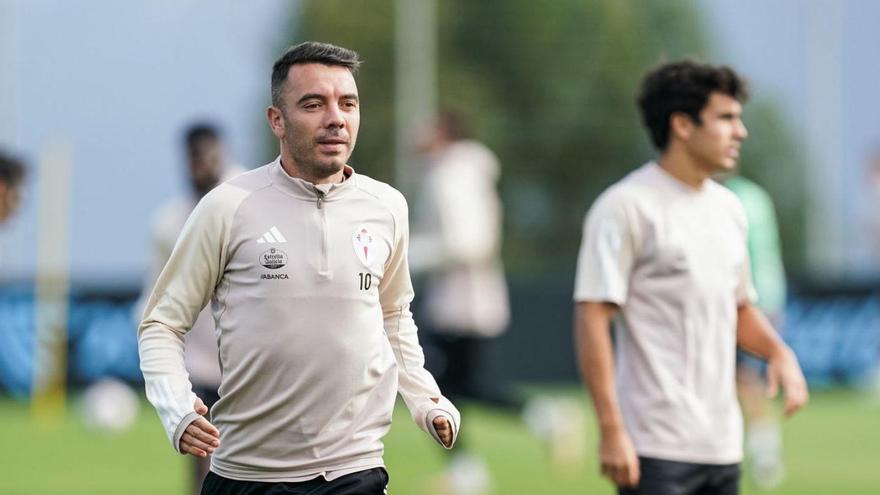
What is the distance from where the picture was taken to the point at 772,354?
7.21 m

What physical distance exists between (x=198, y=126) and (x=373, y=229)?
373 centimetres

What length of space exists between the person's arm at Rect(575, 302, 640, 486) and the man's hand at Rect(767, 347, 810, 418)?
682 millimetres

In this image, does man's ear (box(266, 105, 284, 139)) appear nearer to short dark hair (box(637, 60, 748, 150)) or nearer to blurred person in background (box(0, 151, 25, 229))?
short dark hair (box(637, 60, 748, 150))

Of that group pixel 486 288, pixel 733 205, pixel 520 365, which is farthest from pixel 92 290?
pixel 733 205

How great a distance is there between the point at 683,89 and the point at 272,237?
2.23m

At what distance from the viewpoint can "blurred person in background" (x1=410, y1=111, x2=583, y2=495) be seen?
12.7 metres

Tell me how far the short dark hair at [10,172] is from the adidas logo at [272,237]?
11.0ft

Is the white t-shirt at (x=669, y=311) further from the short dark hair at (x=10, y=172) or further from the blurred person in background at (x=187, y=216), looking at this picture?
the short dark hair at (x=10, y=172)

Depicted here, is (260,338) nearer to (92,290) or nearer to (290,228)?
(290,228)

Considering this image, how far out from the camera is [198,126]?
30.6ft

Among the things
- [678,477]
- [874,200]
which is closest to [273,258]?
[678,477]

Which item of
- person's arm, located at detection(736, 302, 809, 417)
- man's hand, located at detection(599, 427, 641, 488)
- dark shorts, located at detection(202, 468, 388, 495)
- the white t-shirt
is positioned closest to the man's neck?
the white t-shirt

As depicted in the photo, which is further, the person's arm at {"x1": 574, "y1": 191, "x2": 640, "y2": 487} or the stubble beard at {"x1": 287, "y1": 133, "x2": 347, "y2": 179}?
the person's arm at {"x1": 574, "y1": 191, "x2": 640, "y2": 487}

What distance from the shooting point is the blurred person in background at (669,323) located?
269 inches
